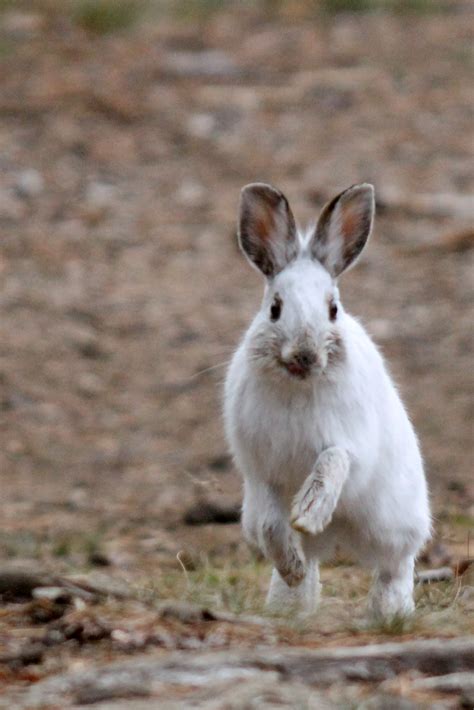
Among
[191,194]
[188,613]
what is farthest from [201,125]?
[188,613]

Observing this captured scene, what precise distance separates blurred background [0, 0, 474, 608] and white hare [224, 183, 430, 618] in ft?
3.51

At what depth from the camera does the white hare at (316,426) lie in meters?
5.30

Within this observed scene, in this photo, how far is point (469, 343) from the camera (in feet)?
33.3

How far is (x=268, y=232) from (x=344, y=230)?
0.26 meters

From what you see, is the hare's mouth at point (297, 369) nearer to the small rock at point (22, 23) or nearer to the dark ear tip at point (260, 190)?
the dark ear tip at point (260, 190)

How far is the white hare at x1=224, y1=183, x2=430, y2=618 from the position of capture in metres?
5.30

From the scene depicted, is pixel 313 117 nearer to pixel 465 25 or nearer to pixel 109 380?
pixel 465 25

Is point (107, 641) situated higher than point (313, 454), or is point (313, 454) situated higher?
point (313, 454)

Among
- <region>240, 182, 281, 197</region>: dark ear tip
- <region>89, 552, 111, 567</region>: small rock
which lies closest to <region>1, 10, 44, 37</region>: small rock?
<region>89, 552, 111, 567</region>: small rock

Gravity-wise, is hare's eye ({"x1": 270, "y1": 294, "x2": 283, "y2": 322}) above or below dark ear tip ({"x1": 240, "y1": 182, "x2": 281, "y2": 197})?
below

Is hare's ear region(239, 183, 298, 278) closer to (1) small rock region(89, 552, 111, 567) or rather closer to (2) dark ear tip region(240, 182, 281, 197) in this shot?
(2) dark ear tip region(240, 182, 281, 197)

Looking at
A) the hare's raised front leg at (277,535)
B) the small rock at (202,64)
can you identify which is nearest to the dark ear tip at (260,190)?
the hare's raised front leg at (277,535)

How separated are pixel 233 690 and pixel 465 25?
37.3 feet

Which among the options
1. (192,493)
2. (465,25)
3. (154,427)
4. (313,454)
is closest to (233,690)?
(313,454)
